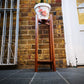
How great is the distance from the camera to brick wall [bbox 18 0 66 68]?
6.10 feet

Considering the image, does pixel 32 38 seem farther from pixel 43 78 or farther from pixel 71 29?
pixel 43 78

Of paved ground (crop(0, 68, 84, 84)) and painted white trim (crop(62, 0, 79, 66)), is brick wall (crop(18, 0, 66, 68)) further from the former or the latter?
paved ground (crop(0, 68, 84, 84))

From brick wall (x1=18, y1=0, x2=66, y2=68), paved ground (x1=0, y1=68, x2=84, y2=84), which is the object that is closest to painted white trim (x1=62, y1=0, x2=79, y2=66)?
brick wall (x1=18, y1=0, x2=66, y2=68)

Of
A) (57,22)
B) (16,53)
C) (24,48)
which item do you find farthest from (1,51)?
(57,22)

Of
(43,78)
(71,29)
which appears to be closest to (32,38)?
(71,29)

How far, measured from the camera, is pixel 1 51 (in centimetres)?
177

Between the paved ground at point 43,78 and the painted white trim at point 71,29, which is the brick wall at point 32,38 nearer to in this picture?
the painted white trim at point 71,29

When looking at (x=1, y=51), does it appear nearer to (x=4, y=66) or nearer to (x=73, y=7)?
(x=4, y=66)

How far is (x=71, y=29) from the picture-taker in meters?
2.01

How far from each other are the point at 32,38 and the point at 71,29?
2.61ft

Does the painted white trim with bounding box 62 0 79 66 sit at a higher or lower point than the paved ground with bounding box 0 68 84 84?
higher

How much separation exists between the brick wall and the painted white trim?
84 mm

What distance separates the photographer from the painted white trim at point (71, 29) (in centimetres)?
189

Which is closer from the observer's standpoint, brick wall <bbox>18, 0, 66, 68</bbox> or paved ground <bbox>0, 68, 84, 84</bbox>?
paved ground <bbox>0, 68, 84, 84</bbox>
